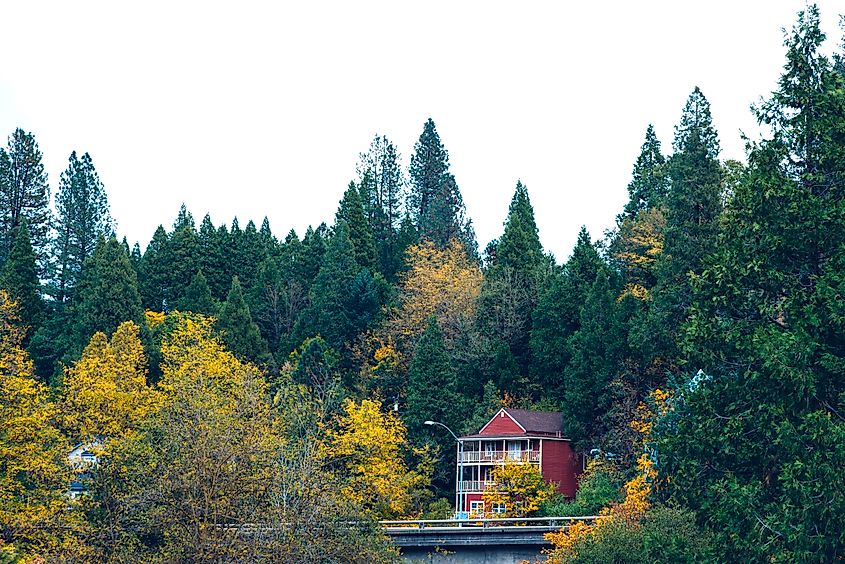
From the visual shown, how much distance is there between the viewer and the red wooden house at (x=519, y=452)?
68.1 m

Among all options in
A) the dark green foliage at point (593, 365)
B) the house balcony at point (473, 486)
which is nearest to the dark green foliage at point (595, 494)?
the dark green foliage at point (593, 365)

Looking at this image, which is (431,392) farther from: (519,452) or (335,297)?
(335,297)

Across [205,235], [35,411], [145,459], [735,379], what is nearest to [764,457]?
[735,379]

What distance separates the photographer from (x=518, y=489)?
6456cm

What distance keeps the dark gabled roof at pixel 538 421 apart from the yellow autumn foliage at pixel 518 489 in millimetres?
3128

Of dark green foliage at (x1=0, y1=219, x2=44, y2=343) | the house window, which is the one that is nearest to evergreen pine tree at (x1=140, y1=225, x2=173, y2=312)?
dark green foliage at (x1=0, y1=219, x2=44, y2=343)

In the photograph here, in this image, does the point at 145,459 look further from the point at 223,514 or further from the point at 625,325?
the point at 625,325

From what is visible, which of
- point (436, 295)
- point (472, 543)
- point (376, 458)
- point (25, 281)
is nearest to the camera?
point (472, 543)

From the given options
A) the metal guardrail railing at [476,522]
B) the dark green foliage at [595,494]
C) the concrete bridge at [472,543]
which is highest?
the dark green foliage at [595,494]

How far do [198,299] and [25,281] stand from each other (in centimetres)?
1435

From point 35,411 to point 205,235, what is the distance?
62020 mm

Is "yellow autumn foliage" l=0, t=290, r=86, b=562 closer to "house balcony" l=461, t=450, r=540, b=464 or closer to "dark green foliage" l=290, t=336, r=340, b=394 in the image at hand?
"house balcony" l=461, t=450, r=540, b=464

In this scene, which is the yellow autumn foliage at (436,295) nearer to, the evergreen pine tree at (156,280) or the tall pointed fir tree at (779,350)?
the evergreen pine tree at (156,280)

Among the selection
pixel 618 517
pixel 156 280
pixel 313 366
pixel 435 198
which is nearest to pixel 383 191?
pixel 435 198
